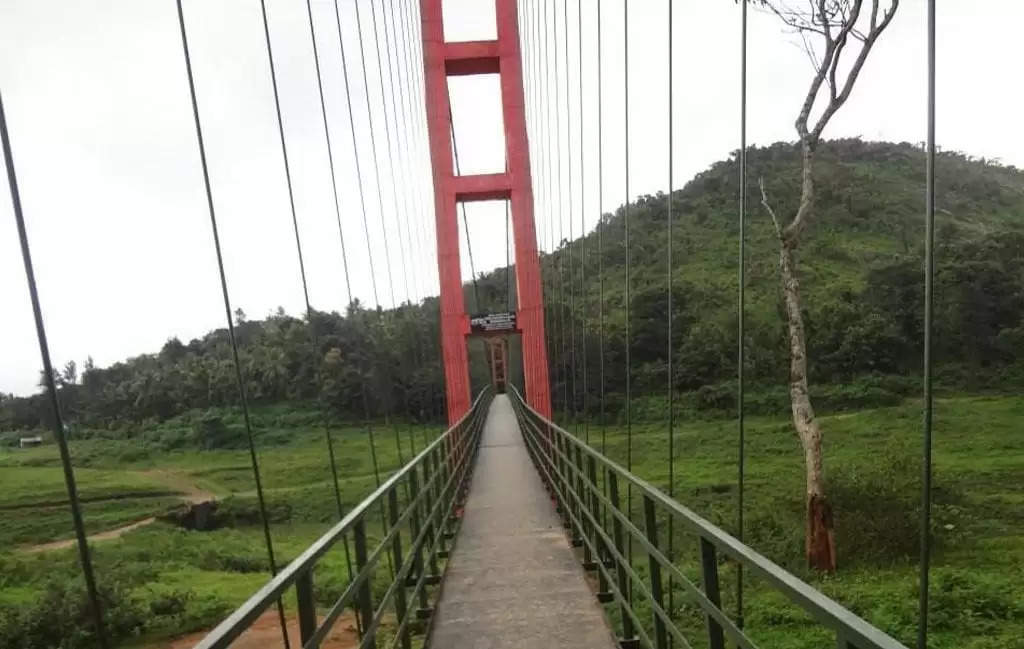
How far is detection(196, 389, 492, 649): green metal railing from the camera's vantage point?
1.68m

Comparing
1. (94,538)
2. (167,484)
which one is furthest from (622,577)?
(167,484)

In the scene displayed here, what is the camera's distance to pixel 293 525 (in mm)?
21578

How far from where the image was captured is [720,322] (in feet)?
77.7

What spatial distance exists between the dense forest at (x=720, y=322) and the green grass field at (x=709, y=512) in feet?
4.32

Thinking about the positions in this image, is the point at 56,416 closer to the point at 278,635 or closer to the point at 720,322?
the point at 278,635

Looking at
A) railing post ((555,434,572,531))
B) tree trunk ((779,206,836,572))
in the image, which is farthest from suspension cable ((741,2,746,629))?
tree trunk ((779,206,836,572))

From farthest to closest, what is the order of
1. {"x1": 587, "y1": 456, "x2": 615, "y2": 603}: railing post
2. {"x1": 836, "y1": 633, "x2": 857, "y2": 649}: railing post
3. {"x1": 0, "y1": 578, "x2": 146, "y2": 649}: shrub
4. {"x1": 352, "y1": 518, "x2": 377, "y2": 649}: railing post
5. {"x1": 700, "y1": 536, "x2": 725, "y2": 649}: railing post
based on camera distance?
{"x1": 0, "y1": 578, "x2": 146, "y2": 649}: shrub, {"x1": 587, "y1": 456, "x2": 615, "y2": 603}: railing post, {"x1": 352, "y1": 518, "x2": 377, "y2": 649}: railing post, {"x1": 700, "y1": 536, "x2": 725, "y2": 649}: railing post, {"x1": 836, "y1": 633, "x2": 857, "y2": 649}: railing post

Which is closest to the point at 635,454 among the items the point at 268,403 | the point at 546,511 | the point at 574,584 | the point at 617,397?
the point at 617,397

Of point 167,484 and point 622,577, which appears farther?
point 167,484

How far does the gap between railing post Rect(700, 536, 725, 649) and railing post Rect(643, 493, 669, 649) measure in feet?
1.75

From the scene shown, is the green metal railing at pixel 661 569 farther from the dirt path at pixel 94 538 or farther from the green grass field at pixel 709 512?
the dirt path at pixel 94 538

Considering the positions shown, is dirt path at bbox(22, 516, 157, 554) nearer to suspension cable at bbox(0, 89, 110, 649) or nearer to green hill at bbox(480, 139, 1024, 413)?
green hill at bbox(480, 139, 1024, 413)

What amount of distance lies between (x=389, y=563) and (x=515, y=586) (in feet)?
2.51

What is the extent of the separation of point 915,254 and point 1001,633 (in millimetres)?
19298
